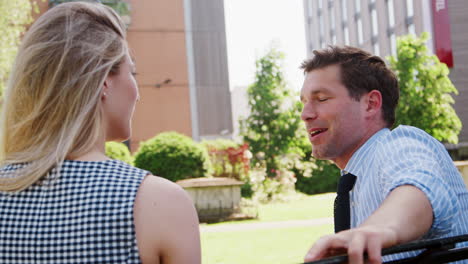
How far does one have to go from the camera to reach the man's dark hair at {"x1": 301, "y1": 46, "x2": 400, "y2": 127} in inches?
96.3

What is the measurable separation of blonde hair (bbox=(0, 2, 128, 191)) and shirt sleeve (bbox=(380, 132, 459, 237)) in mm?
734

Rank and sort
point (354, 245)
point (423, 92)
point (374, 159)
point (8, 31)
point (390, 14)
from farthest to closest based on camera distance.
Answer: point (390, 14)
point (423, 92)
point (8, 31)
point (374, 159)
point (354, 245)

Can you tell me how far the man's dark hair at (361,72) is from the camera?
2.45m

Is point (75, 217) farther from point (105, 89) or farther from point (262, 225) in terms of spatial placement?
point (262, 225)

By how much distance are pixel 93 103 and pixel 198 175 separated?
14212 millimetres

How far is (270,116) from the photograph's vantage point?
2672 centimetres

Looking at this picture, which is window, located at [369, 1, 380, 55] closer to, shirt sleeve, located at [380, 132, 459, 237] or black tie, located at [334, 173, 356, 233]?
black tie, located at [334, 173, 356, 233]

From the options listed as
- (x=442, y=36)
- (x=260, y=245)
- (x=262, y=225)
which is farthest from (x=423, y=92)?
(x=260, y=245)

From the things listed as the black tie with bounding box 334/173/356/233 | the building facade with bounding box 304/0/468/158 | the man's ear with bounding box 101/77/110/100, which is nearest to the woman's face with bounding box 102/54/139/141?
the man's ear with bounding box 101/77/110/100

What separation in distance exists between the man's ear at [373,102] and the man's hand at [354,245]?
4.51 ft

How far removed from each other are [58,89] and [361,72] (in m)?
1.43

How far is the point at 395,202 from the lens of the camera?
1.26m

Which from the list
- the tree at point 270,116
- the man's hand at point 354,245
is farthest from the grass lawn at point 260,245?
the tree at point 270,116

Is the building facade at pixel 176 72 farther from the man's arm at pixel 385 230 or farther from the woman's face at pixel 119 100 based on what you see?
the man's arm at pixel 385 230
